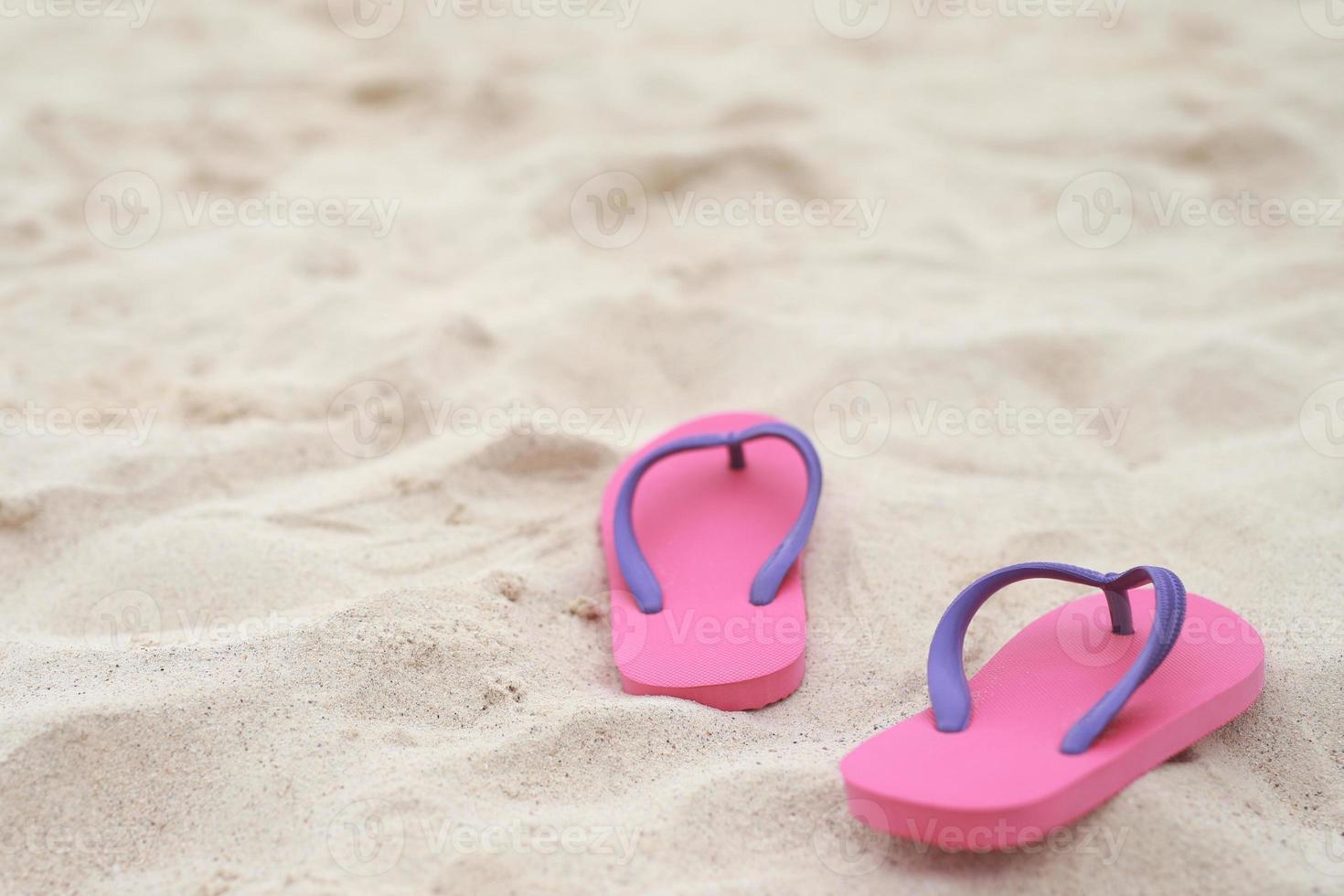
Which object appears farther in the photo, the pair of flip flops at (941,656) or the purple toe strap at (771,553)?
the purple toe strap at (771,553)

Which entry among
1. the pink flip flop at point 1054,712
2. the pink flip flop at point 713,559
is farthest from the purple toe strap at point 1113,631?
the pink flip flop at point 713,559

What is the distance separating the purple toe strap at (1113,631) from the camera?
101cm

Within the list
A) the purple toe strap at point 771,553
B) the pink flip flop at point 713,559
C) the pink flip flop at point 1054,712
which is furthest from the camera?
the purple toe strap at point 771,553

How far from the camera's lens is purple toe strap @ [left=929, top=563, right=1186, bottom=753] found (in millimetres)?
1009

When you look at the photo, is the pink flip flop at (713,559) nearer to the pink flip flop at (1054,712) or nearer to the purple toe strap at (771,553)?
the purple toe strap at (771,553)

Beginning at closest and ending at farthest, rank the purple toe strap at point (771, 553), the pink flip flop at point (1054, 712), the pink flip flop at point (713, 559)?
the pink flip flop at point (1054, 712)
the pink flip flop at point (713, 559)
the purple toe strap at point (771, 553)

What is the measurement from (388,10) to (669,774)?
2949mm

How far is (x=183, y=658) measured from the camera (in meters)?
1.18

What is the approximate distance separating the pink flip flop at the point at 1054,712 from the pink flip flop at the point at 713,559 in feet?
0.68

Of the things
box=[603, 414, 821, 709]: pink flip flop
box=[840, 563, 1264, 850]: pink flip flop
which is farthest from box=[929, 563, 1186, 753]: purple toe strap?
box=[603, 414, 821, 709]: pink flip flop

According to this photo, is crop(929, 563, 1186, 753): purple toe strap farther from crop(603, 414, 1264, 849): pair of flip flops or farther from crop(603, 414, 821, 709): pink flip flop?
crop(603, 414, 821, 709): pink flip flop

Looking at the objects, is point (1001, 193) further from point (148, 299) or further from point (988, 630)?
point (148, 299)

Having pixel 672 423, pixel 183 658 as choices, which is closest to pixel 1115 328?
pixel 672 423

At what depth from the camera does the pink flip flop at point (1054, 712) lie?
937 millimetres
